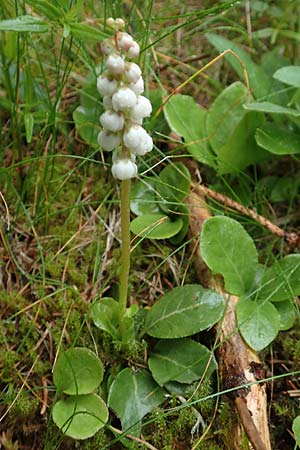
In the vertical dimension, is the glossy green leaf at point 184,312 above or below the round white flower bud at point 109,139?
below

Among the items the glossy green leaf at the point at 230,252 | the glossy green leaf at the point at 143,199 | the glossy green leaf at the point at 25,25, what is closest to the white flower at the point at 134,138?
the glossy green leaf at the point at 25,25

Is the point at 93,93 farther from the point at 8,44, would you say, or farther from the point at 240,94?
the point at 240,94

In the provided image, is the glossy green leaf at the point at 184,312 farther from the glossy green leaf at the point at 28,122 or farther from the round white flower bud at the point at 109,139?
the glossy green leaf at the point at 28,122

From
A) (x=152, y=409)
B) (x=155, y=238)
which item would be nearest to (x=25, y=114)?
(x=155, y=238)

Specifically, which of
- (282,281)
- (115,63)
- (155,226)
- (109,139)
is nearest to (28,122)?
(155,226)

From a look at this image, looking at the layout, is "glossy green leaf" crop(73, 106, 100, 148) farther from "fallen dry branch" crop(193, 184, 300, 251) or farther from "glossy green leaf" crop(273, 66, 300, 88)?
"glossy green leaf" crop(273, 66, 300, 88)

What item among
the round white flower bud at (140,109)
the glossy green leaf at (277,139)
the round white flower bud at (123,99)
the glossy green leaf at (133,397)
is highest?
the round white flower bud at (123,99)

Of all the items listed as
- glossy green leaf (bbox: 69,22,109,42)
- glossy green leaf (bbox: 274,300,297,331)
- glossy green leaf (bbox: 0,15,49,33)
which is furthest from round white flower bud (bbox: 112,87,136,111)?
glossy green leaf (bbox: 274,300,297,331)

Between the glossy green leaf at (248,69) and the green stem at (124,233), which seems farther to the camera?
the glossy green leaf at (248,69)
